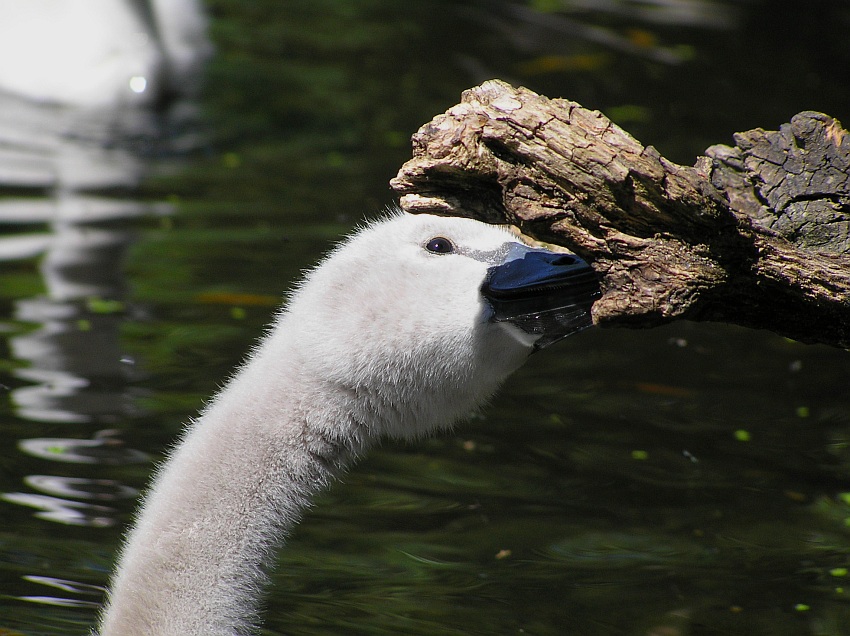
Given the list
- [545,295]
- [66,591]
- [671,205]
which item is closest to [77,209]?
[66,591]

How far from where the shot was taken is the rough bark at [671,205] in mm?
3008

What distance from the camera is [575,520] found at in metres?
4.67

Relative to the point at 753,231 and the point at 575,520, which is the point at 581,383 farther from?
the point at 753,231

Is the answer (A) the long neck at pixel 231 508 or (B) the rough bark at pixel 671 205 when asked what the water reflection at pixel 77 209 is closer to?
(A) the long neck at pixel 231 508

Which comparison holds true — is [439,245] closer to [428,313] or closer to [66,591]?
[428,313]

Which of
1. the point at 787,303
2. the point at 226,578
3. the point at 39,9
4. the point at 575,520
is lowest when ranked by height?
the point at 575,520

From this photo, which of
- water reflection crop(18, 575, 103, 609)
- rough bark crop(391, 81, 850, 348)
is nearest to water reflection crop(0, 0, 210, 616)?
water reflection crop(18, 575, 103, 609)

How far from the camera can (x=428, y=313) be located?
3373 mm

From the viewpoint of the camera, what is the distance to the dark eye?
3432mm

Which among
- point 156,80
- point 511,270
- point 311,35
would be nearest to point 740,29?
point 311,35

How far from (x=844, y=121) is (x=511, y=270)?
20.2 feet

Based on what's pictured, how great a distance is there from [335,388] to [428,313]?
342 mm

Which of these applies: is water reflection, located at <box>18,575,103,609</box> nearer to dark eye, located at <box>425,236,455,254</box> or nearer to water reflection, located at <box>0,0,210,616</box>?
water reflection, located at <box>0,0,210,616</box>

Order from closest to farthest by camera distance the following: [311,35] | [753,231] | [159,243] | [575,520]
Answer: [753,231] < [575,520] < [159,243] < [311,35]
